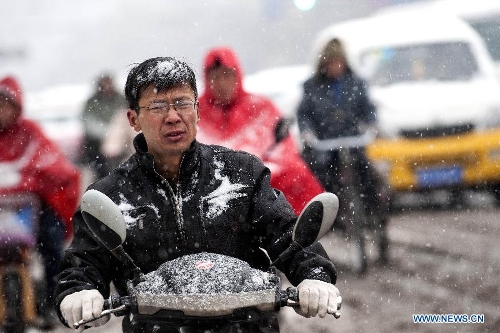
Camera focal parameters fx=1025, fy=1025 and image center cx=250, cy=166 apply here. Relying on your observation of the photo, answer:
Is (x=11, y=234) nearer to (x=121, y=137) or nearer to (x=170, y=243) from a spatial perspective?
(x=121, y=137)

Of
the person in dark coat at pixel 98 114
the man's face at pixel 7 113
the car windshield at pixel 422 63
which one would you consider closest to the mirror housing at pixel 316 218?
the man's face at pixel 7 113

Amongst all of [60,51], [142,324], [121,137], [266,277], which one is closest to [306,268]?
[266,277]

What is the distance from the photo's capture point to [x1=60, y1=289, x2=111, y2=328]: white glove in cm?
252

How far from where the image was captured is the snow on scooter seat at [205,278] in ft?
8.05

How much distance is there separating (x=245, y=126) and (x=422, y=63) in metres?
4.59

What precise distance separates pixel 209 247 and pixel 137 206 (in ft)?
0.76

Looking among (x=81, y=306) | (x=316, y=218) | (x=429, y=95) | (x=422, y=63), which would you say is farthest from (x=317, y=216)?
(x=429, y=95)

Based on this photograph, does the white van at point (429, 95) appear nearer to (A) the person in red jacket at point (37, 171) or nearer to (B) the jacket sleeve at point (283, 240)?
(A) the person in red jacket at point (37, 171)

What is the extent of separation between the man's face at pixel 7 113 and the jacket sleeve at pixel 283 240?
145 inches

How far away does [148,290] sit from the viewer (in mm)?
2484

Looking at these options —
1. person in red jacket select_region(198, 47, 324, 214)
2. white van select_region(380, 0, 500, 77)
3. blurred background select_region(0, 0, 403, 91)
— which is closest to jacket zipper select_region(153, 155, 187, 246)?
person in red jacket select_region(198, 47, 324, 214)

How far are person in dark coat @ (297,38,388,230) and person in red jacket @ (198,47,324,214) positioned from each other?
1509 mm

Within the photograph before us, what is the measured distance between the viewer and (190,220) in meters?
2.85

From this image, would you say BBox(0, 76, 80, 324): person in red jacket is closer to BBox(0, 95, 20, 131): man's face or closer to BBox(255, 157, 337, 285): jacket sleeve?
BBox(0, 95, 20, 131): man's face
